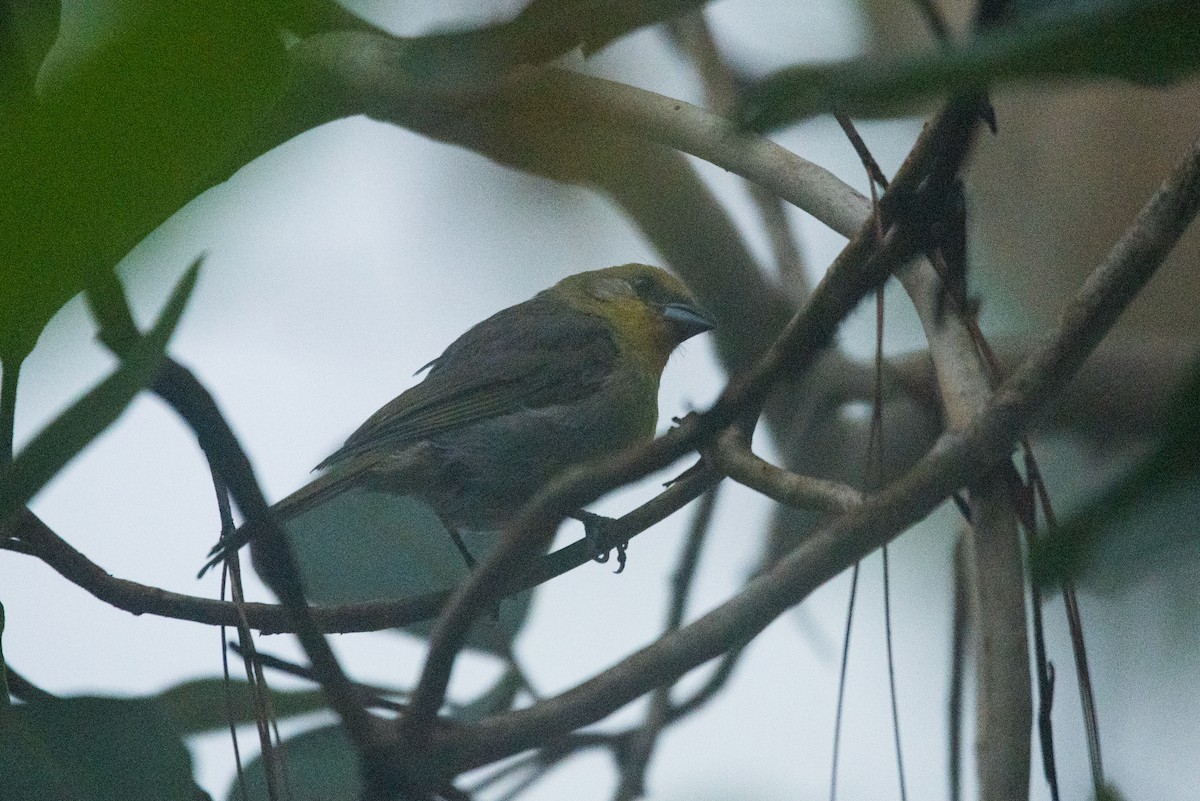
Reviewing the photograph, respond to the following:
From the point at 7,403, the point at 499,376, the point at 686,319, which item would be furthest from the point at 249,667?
the point at 686,319

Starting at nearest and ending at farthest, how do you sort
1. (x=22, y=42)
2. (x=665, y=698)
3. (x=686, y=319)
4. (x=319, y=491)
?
(x=22, y=42) → (x=665, y=698) → (x=319, y=491) → (x=686, y=319)

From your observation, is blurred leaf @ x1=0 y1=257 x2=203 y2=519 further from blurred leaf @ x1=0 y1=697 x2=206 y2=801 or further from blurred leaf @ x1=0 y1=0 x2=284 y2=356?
blurred leaf @ x1=0 y1=697 x2=206 y2=801

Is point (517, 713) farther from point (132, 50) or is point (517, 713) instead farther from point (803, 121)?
point (132, 50)

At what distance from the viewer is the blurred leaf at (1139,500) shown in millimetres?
671

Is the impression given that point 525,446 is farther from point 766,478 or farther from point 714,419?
point 714,419

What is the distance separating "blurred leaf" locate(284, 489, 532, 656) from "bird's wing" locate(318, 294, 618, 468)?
0.93 feet

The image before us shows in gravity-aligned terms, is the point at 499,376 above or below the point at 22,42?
A: above

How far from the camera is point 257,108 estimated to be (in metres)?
0.70

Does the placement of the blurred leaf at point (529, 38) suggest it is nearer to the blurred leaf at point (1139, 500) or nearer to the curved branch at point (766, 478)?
the blurred leaf at point (1139, 500)

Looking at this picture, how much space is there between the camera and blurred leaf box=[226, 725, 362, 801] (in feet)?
8.02

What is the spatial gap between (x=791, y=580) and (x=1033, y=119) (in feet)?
16.5

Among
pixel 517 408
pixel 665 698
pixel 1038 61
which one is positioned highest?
pixel 517 408

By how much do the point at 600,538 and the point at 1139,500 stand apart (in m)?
1.51

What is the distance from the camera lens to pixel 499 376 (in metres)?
3.83
